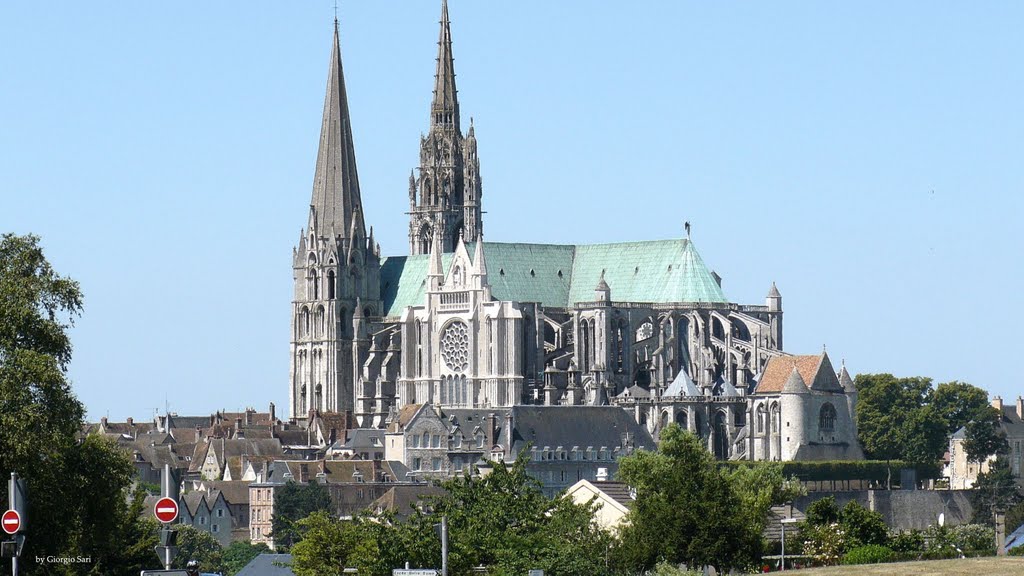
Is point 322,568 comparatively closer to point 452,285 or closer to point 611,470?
point 611,470

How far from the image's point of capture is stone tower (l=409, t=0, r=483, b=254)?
189 m

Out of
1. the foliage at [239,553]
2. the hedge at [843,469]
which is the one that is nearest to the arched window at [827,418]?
the hedge at [843,469]

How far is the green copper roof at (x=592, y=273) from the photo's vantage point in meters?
169

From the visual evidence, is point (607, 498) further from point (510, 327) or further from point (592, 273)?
point (592, 273)

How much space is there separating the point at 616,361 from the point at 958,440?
2354 cm

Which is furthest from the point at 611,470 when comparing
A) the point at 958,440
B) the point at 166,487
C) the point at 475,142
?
the point at 166,487

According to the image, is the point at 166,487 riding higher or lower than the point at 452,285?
lower

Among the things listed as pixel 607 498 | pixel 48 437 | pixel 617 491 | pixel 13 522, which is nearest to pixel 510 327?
pixel 617 491

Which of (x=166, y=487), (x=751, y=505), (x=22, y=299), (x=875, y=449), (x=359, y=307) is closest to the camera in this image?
(x=166, y=487)

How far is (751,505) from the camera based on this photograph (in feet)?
295

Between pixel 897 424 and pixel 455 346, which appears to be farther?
pixel 455 346

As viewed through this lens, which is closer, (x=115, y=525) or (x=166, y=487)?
(x=166, y=487)

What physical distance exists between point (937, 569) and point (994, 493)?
8199cm

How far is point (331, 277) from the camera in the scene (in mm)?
181625
